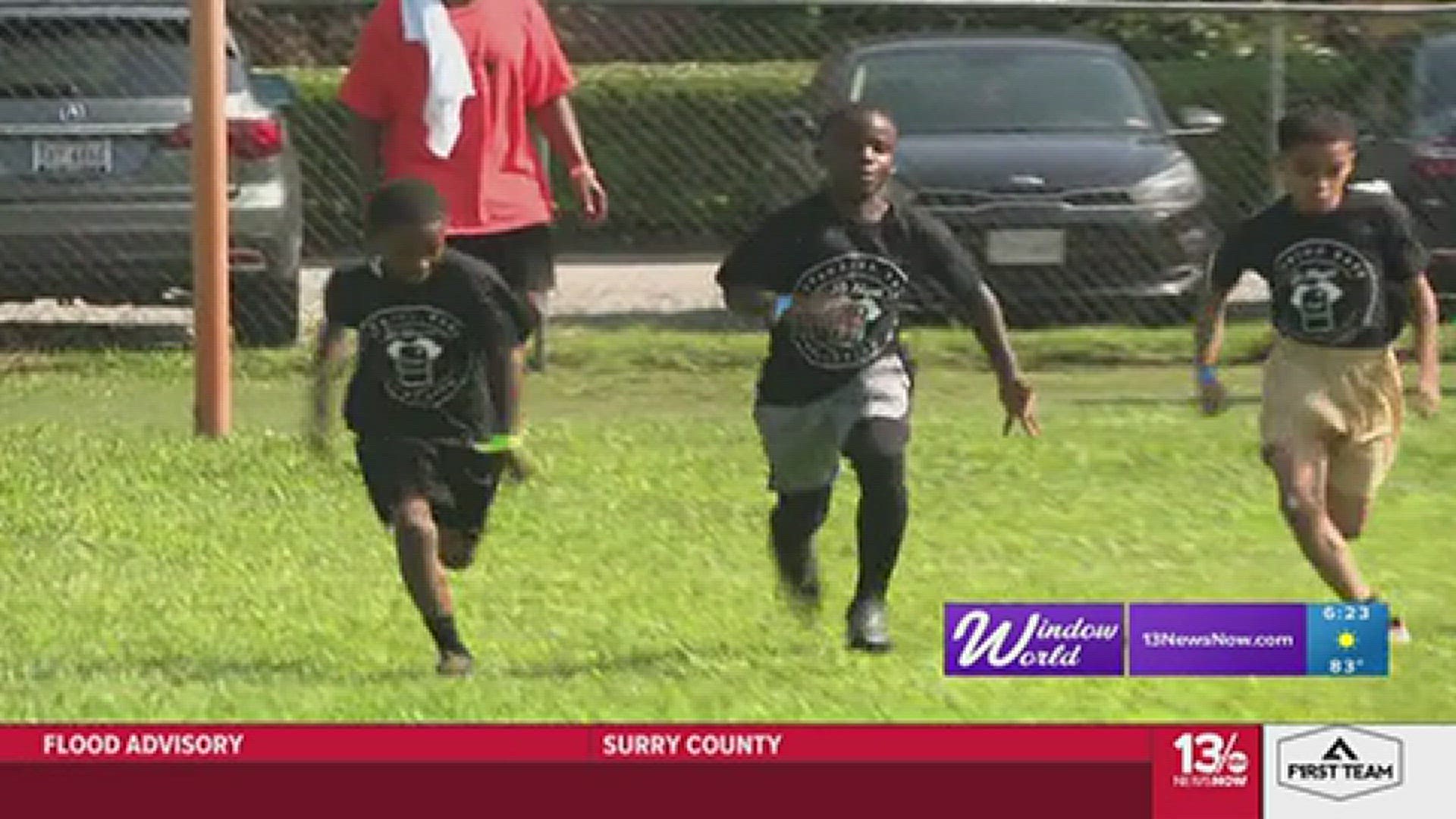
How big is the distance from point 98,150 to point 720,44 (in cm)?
477

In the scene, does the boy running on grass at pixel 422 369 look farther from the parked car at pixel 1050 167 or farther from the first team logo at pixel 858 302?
the parked car at pixel 1050 167

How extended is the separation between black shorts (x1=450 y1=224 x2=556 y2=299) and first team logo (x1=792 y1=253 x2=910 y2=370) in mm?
2652

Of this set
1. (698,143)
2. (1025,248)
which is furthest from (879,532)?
(698,143)

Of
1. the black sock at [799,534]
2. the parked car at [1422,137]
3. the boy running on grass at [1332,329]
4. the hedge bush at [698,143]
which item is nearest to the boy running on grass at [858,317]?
the black sock at [799,534]

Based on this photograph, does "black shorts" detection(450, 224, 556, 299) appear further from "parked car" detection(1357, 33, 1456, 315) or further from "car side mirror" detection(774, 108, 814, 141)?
"parked car" detection(1357, 33, 1456, 315)

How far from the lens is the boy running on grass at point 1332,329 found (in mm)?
8961

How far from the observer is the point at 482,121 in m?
11.2

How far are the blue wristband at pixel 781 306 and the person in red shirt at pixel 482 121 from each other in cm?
257

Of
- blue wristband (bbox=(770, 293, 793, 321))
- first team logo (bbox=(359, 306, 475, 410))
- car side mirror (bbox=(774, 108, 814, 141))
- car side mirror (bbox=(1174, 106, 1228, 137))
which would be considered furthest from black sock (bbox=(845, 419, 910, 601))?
car side mirror (bbox=(1174, 106, 1228, 137))

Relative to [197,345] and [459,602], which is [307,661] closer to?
[459,602]

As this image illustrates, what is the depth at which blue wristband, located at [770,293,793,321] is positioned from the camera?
8.49 metres

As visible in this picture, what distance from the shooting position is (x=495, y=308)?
830 cm

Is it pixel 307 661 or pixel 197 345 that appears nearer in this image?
pixel 307 661

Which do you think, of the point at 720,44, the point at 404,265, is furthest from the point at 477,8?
the point at 720,44
